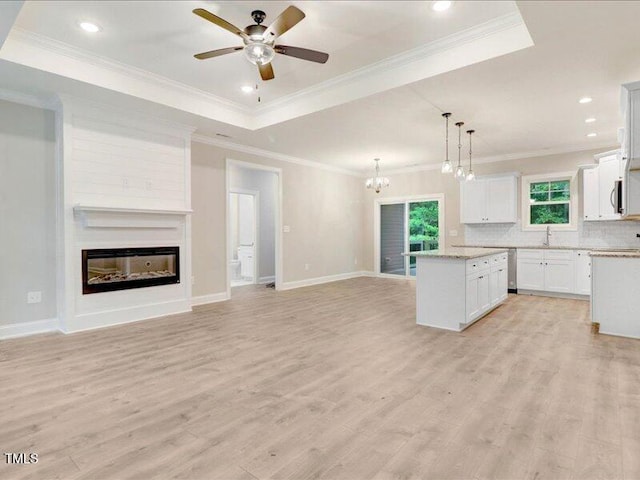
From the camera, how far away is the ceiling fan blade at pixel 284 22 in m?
2.41

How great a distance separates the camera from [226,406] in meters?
2.34

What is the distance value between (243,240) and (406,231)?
14.1ft

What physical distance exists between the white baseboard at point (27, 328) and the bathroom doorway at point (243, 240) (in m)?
4.23

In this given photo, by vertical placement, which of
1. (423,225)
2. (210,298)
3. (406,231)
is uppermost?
(423,225)

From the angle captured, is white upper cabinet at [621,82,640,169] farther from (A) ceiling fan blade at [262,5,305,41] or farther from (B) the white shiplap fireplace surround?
(B) the white shiplap fireplace surround

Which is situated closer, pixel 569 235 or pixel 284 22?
pixel 284 22

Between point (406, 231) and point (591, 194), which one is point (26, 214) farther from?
point (591, 194)

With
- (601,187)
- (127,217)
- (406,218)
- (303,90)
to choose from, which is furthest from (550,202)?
(127,217)

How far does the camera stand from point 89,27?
123 inches

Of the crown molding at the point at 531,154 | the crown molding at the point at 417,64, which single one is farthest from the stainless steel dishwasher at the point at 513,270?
the crown molding at the point at 417,64

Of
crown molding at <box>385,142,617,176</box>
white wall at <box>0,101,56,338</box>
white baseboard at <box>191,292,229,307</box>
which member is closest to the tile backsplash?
crown molding at <box>385,142,617,176</box>

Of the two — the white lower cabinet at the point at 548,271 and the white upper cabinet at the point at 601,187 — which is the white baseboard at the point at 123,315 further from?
the white upper cabinet at the point at 601,187

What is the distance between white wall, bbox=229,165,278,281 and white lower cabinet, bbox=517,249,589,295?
5425 mm

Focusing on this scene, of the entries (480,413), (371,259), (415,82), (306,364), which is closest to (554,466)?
(480,413)
